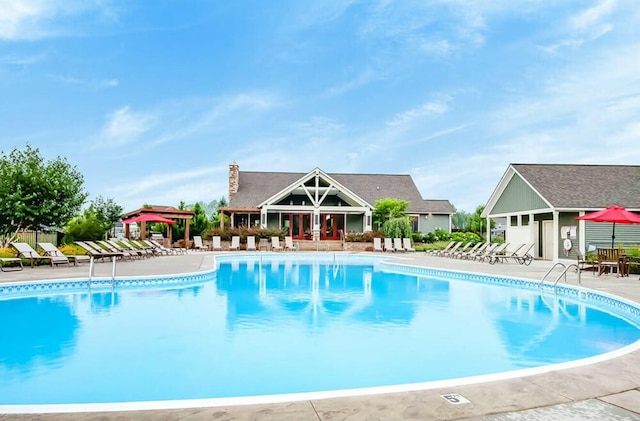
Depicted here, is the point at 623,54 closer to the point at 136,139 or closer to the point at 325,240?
the point at 325,240

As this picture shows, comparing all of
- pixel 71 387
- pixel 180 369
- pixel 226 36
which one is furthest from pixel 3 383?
pixel 226 36

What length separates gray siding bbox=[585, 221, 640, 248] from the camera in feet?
68.1

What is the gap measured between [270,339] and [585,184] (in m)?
20.6

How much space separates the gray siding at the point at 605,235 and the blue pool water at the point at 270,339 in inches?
408

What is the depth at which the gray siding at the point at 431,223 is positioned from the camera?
119 feet

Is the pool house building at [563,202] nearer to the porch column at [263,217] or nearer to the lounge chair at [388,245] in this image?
the lounge chair at [388,245]

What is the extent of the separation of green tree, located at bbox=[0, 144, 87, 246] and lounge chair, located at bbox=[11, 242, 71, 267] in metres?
3.98

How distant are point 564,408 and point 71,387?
482 centimetres

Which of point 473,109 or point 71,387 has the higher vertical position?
point 473,109

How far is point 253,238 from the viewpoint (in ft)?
94.3

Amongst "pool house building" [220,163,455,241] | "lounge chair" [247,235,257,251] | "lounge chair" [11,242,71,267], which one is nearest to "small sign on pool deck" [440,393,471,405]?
"lounge chair" [11,242,71,267]

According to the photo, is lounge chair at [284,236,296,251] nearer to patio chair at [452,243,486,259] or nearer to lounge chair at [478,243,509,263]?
patio chair at [452,243,486,259]

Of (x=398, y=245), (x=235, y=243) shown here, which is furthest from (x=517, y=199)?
(x=235, y=243)

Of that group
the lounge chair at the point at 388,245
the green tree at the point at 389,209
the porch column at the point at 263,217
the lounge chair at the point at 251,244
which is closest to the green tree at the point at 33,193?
the lounge chair at the point at 251,244
